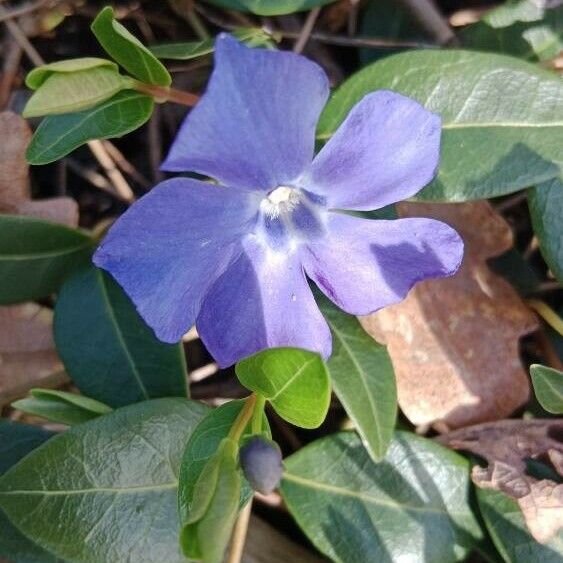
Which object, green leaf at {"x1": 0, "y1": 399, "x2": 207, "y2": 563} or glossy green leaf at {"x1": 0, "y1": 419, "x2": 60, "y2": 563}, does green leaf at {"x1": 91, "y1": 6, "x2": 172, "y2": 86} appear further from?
glossy green leaf at {"x1": 0, "y1": 419, "x2": 60, "y2": 563}

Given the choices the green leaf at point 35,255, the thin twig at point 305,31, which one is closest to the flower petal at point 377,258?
the green leaf at point 35,255

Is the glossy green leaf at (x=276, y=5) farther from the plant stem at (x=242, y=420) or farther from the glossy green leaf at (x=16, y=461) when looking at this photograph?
the glossy green leaf at (x=16, y=461)

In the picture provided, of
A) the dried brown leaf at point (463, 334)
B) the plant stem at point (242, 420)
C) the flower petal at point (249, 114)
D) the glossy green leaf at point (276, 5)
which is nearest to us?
the flower petal at point (249, 114)

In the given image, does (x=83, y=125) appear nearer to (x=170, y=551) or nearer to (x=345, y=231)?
(x=345, y=231)

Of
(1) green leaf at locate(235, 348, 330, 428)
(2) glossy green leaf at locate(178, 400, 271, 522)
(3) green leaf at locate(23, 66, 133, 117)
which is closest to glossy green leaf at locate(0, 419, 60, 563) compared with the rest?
(2) glossy green leaf at locate(178, 400, 271, 522)

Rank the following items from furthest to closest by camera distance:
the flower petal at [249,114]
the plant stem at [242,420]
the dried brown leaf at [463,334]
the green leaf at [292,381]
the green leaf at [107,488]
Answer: the dried brown leaf at [463,334], the green leaf at [107,488], the plant stem at [242,420], the green leaf at [292,381], the flower petal at [249,114]
